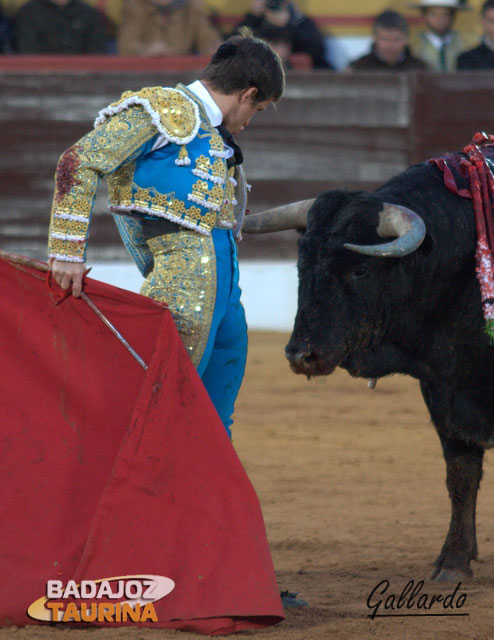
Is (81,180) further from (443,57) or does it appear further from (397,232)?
(443,57)

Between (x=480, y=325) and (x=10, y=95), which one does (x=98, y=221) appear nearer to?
(x=10, y=95)

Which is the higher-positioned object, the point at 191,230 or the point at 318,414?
the point at 191,230

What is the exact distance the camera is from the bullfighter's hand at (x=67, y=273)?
267 centimetres

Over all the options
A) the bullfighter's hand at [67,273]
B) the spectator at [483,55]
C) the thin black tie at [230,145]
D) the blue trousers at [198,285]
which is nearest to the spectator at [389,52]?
the spectator at [483,55]

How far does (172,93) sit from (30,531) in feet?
3.51

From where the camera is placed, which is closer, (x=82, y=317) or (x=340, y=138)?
(x=82, y=317)

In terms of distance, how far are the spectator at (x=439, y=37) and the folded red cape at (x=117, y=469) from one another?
5.61 meters

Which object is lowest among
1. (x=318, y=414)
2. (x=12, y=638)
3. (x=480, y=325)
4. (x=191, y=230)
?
(x=318, y=414)

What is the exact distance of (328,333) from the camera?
120 inches

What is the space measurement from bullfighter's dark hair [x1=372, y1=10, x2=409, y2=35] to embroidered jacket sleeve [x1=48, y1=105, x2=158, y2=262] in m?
5.20

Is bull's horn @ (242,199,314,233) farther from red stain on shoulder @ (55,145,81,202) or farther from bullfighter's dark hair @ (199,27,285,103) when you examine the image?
red stain on shoulder @ (55,145,81,202)

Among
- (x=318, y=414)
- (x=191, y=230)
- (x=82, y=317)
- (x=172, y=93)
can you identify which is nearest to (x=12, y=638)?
(x=82, y=317)

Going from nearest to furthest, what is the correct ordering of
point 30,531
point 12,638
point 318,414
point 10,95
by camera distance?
point 12,638
point 30,531
point 318,414
point 10,95

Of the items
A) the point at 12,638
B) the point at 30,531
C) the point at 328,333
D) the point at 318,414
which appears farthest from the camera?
the point at 318,414
